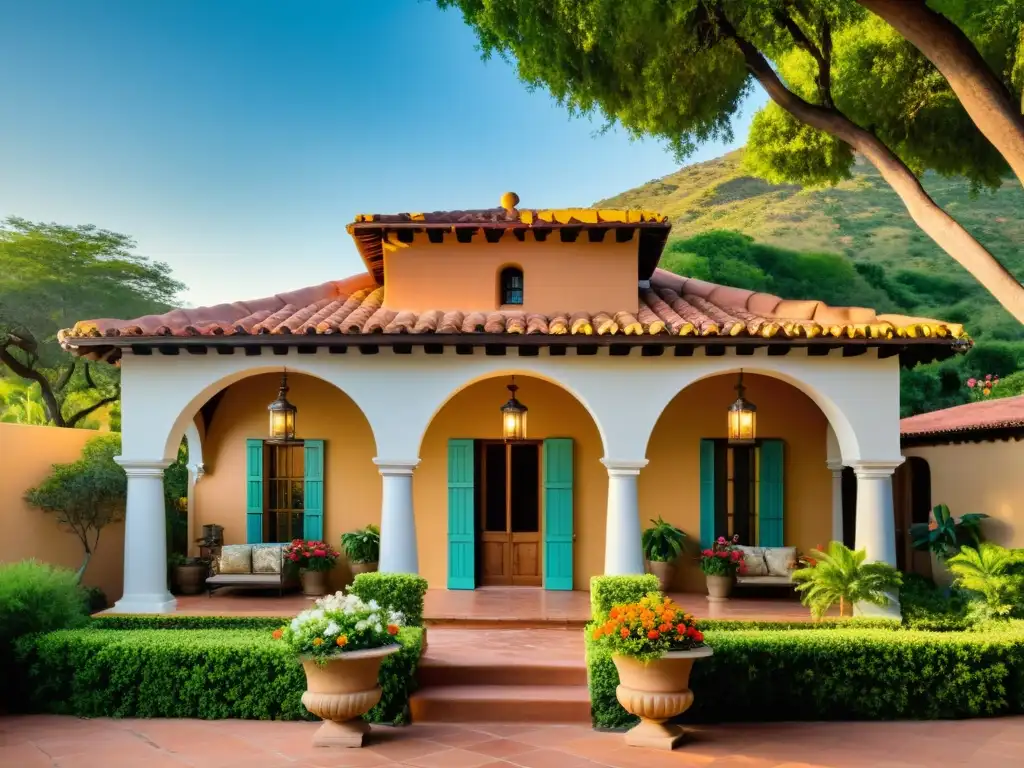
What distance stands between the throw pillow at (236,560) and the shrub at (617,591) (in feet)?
19.1

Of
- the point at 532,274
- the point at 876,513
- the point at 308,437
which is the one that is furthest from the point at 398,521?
the point at 876,513

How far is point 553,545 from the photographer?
43.5 ft

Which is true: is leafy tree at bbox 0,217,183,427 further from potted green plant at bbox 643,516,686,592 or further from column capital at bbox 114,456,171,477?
potted green plant at bbox 643,516,686,592

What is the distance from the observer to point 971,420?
13914 millimetres

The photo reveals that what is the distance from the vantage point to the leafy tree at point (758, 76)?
874 centimetres

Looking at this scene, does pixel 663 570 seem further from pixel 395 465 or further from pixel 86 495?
pixel 86 495

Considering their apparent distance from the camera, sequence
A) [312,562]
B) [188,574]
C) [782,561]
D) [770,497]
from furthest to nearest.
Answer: [770,497], [188,574], [312,562], [782,561]

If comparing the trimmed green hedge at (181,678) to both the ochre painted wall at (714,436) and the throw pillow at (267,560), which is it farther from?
the ochre painted wall at (714,436)

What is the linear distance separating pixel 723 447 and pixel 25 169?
25687mm

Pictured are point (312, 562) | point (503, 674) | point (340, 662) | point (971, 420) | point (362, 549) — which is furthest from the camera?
point (971, 420)

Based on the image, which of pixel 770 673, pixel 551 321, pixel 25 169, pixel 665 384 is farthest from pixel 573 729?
pixel 25 169

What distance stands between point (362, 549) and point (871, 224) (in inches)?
1843

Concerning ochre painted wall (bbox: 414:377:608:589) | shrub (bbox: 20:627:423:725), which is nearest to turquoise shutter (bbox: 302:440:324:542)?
ochre painted wall (bbox: 414:377:608:589)

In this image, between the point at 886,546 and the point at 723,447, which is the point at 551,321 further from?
the point at 886,546
